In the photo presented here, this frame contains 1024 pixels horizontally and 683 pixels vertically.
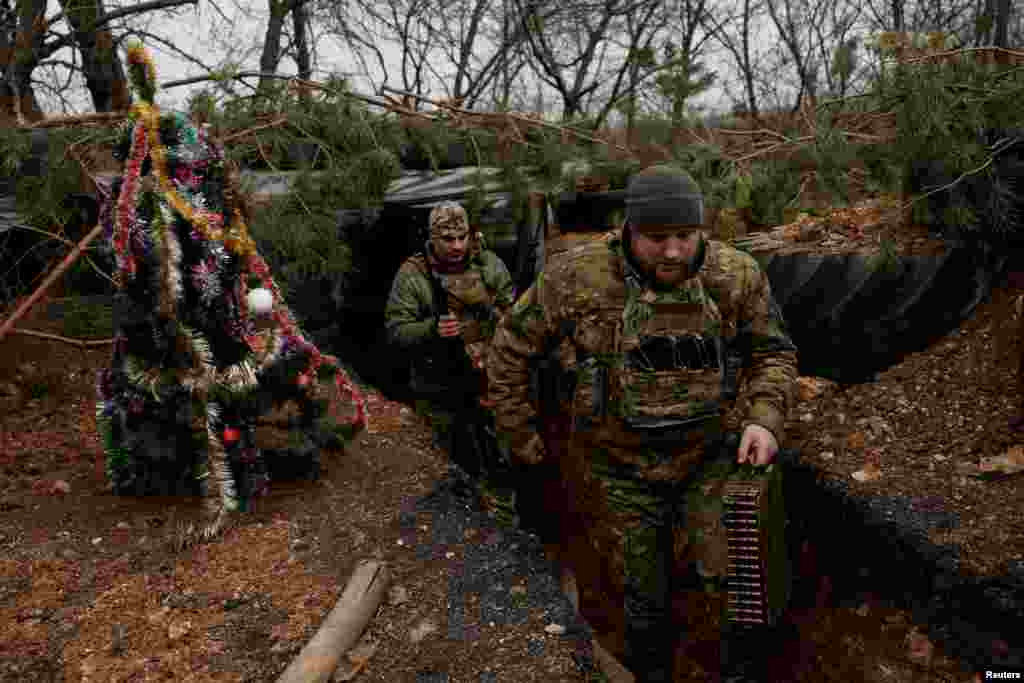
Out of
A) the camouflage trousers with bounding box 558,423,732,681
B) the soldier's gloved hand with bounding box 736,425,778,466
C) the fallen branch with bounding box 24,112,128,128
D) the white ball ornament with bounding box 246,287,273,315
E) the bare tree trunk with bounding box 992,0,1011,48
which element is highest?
the bare tree trunk with bounding box 992,0,1011,48

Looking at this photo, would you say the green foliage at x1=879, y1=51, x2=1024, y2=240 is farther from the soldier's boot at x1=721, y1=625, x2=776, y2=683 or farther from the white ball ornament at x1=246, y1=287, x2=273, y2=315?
the white ball ornament at x1=246, y1=287, x2=273, y2=315

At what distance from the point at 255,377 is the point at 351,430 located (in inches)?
31.9

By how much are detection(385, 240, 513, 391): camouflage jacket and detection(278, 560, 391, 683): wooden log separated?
147cm

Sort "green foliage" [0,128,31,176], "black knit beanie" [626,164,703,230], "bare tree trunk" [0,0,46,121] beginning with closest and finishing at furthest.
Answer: "black knit beanie" [626,164,703,230] < "green foliage" [0,128,31,176] < "bare tree trunk" [0,0,46,121]

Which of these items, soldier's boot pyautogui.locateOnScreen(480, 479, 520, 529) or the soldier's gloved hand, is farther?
soldier's boot pyautogui.locateOnScreen(480, 479, 520, 529)

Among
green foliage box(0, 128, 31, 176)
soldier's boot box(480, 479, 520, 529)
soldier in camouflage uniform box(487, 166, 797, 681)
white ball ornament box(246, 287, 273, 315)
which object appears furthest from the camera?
green foliage box(0, 128, 31, 176)

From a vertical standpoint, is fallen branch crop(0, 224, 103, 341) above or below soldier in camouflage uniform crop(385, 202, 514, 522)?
above

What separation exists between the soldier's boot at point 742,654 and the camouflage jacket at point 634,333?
2.17ft

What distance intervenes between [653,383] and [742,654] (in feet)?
3.21

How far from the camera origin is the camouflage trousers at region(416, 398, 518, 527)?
4699mm

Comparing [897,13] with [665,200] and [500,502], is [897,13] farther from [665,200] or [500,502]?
[665,200]

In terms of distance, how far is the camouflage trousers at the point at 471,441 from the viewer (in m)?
4.70

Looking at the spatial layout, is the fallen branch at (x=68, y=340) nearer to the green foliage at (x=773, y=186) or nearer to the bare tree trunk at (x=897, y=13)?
the green foliage at (x=773, y=186)

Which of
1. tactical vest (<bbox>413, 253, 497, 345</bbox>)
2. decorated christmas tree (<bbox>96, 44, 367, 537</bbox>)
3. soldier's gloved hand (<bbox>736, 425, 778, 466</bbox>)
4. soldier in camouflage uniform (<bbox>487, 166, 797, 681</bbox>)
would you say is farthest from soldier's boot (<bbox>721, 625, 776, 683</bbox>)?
tactical vest (<bbox>413, 253, 497, 345</bbox>)
